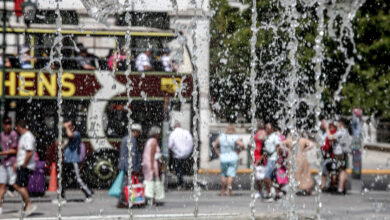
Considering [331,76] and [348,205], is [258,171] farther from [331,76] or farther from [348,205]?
[331,76]

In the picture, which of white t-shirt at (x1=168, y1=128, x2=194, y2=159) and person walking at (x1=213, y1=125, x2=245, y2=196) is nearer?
person walking at (x1=213, y1=125, x2=245, y2=196)

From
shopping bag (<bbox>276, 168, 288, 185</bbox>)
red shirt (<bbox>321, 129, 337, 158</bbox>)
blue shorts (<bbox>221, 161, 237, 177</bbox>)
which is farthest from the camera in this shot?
red shirt (<bbox>321, 129, 337, 158</bbox>)

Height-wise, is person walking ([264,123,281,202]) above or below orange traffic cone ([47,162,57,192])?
above

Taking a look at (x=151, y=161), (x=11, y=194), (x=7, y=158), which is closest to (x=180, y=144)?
(x=151, y=161)

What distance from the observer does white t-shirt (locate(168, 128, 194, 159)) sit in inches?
570

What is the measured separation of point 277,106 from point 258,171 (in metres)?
11.9

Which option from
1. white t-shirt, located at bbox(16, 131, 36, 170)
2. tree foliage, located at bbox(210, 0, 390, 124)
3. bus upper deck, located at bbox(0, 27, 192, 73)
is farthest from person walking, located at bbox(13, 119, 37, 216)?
tree foliage, located at bbox(210, 0, 390, 124)

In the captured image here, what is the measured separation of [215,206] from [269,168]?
1842mm

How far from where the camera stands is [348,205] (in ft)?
38.7

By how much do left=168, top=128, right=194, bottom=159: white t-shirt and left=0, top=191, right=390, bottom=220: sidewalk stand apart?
83cm

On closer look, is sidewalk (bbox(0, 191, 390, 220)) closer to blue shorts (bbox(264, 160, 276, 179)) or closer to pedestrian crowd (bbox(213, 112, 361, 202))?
pedestrian crowd (bbox(213, 112, 361, 202))

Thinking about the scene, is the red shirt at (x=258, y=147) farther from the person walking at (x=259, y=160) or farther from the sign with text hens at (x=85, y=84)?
the sign with text hens at (x=85, y=84)

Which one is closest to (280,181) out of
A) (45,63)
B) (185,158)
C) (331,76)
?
(185,158)

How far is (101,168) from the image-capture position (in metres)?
15.2
